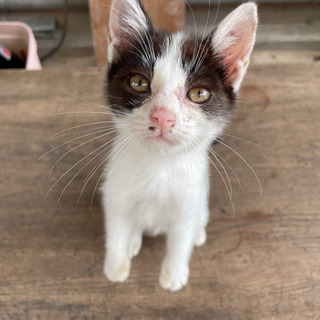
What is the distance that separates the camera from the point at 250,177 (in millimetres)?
1021

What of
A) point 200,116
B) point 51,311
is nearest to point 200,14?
point 200,116

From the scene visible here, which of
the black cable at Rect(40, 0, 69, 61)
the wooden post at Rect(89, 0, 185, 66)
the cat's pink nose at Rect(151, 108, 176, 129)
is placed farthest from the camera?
the black cable at Rect(40, 0, 69, 61)

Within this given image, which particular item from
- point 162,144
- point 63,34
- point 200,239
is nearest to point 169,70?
point 162,144

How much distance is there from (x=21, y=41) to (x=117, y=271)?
0.94 m

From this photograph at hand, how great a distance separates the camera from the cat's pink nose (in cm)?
59

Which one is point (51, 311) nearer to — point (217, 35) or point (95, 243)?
point (95, 243)

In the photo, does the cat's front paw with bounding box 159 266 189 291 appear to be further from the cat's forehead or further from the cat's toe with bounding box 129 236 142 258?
the cat's forehead

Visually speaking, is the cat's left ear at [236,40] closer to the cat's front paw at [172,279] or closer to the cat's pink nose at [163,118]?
the cat's pink nose at [163,118]

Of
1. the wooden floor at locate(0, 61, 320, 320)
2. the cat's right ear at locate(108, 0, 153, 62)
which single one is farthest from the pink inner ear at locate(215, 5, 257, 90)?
the wooden floor at locate(0, 61, 320, 320)

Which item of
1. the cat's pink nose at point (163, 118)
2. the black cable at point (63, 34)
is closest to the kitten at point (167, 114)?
the cat's pink nose at point (163, 118)

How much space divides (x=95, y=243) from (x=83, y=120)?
1.21 feet

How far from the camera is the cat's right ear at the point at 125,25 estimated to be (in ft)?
2.19

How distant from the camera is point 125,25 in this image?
0.69m

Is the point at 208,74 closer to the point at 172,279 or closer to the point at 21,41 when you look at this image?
the point at 172,279
